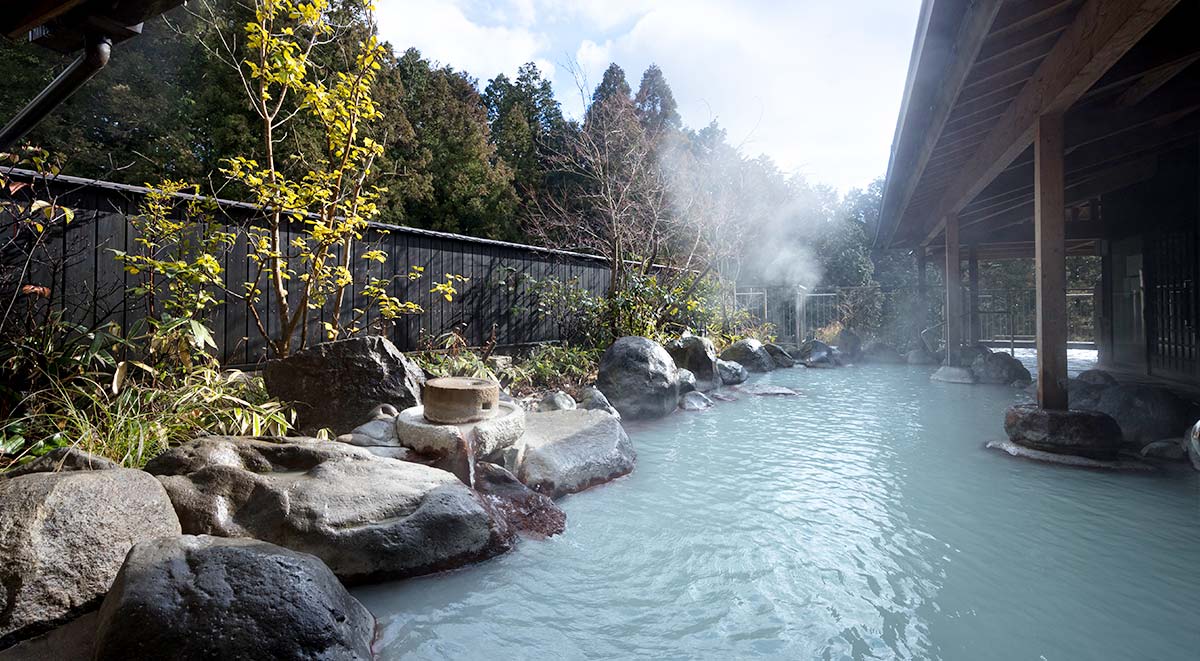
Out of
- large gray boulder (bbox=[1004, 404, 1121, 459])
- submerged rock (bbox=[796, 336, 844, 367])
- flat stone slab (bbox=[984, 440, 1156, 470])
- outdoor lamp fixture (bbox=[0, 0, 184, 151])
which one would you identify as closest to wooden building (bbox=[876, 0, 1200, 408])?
large gray boulder (bbox=[1004, 404, 1121, 459])

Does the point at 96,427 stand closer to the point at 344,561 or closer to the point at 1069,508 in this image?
the point at 344,561

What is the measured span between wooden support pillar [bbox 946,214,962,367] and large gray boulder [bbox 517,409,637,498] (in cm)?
661

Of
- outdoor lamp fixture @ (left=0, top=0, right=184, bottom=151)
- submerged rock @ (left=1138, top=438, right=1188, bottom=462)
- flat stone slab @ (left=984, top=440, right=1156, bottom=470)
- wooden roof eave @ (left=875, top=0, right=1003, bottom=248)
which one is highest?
wooden roof eave @ (left=875, top=0, right=1003, bottom=248)

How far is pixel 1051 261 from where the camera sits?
447 centimetres

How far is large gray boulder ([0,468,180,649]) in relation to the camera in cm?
196

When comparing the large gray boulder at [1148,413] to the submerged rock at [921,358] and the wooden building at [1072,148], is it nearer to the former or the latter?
the wooden building at [1072,148]

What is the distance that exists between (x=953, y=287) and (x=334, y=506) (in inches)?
364

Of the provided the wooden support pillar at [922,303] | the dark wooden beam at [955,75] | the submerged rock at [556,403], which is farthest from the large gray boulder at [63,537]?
the wooden support pillar at [922,303]

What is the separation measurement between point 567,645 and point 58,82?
365cm

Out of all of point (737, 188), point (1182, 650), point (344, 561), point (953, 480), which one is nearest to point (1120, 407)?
point (953, 480)

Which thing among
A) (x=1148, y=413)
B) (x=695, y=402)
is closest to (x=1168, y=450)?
(x=1148, y=413)

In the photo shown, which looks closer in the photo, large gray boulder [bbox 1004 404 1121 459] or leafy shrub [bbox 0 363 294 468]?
leafy shrub [bbox 0 363 294 468]

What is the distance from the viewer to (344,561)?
102 inches

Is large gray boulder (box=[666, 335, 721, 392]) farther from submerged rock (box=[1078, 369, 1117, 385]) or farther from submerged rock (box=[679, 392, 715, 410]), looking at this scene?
submerged rock (box=[1078, 369, 1117, 385])
